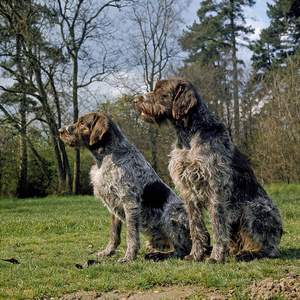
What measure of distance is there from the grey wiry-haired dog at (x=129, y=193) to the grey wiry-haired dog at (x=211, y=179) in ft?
2.16

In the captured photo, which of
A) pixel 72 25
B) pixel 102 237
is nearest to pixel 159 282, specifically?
pixel 102 237

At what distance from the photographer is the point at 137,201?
228 inches

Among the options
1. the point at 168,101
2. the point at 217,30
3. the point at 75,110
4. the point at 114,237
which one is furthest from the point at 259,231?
the point at 217,30

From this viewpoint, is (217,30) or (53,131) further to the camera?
(217,30)

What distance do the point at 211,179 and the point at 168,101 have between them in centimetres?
131

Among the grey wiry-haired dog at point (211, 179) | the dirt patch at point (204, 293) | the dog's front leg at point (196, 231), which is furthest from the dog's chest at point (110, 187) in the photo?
the dirt patch at point (204, 293)

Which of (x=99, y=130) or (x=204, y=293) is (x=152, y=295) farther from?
(x=99, y=130)

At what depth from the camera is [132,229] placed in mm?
5660

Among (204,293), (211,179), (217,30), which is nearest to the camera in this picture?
(204,293)

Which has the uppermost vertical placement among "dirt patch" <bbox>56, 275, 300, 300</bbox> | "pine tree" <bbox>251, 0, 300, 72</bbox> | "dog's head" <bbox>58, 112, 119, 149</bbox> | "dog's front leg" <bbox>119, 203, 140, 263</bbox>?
"pine tree" <bbox>251, 0, 300, 72</bbox>

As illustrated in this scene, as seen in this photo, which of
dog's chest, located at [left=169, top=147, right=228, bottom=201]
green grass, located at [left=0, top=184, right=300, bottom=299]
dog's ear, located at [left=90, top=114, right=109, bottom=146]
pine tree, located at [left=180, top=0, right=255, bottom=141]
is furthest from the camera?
pine tree, located at [left=180, top=0, right=255, bottom=141]

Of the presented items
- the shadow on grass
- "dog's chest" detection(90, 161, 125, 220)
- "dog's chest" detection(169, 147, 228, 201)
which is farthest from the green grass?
"dog's chest" detection(169, 147, 228, 201)

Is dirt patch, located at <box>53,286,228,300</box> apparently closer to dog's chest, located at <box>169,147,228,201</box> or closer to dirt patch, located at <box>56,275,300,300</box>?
dirt patch, located at <box>56,275,300,300</box>

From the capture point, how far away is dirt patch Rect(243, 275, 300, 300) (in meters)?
3.40
